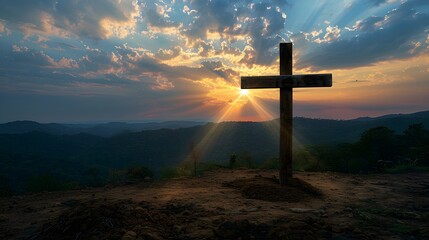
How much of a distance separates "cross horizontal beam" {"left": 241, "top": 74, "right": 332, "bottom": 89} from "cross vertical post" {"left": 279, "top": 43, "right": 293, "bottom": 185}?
21cm

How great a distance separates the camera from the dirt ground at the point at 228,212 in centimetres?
455

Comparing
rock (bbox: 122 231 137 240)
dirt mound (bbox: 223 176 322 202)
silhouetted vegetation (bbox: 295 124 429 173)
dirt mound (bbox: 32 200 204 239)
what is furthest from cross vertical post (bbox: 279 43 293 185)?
silhouetted vegetation (bbox: 295 124 429 173)

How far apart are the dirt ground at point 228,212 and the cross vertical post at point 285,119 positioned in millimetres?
475

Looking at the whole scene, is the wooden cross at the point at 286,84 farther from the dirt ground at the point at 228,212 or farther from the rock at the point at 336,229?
the rock at the point at 336,229

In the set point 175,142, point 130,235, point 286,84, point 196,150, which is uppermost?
point 286,84

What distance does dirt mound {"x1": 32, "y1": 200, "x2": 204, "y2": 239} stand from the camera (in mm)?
4340

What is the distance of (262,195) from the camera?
24.6 ft

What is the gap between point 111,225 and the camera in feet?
14.9

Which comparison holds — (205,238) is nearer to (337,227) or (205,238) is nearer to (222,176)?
(337,227)

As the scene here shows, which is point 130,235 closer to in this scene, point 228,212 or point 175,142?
point 228,212

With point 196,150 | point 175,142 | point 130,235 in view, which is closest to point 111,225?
point 130,235

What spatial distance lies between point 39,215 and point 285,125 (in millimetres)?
6795

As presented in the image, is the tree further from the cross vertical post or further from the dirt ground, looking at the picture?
the cross vertical post

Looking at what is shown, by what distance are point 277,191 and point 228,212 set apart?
2.20 m
